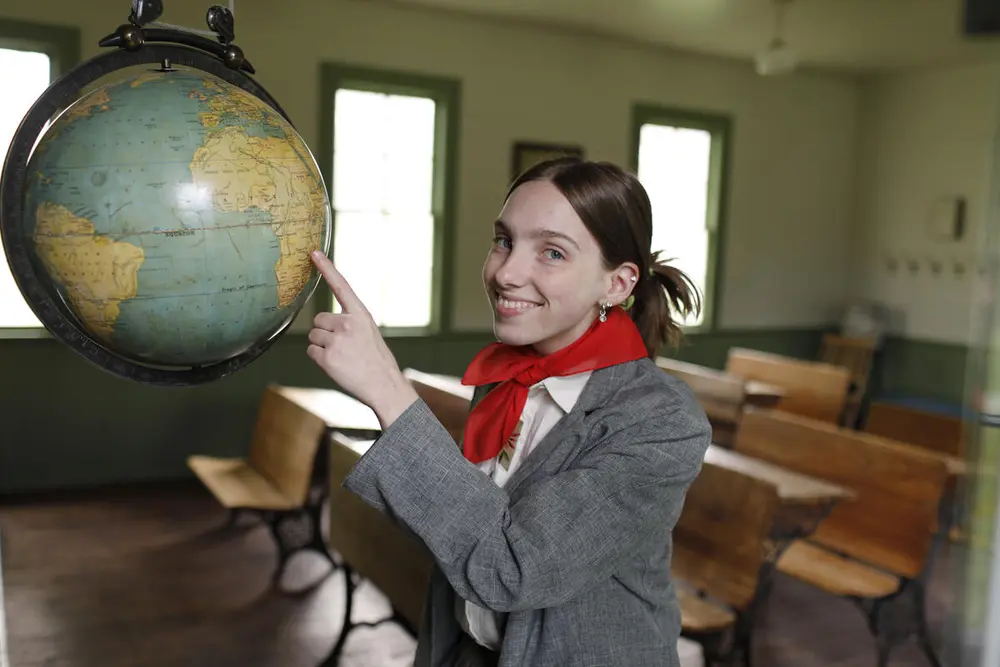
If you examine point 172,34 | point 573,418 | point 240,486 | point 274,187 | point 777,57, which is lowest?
point 240,486

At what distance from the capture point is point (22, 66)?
522 centimetres

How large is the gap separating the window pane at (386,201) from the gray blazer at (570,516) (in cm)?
509

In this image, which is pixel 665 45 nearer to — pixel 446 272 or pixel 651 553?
pixel 446 272

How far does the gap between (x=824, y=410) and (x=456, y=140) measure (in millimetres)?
3142

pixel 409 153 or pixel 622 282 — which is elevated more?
pixel 409 153

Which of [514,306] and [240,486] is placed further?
[240,486]

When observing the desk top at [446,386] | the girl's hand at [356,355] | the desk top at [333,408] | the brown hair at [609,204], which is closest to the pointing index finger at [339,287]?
the girl's hand at [356,355]

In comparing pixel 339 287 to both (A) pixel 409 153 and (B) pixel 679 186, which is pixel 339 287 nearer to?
(A) pixel 409 153

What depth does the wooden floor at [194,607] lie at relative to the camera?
354cm

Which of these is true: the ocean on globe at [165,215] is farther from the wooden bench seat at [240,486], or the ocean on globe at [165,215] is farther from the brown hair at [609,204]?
the wooden bench seat at [240,486]

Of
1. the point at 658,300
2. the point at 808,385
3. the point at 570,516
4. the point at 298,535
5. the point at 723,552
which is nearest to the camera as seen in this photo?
the point at 570,516

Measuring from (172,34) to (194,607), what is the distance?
3321 millimetres

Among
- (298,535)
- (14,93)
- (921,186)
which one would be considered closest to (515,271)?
(298,535)

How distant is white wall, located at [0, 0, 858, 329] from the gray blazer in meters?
4.80
